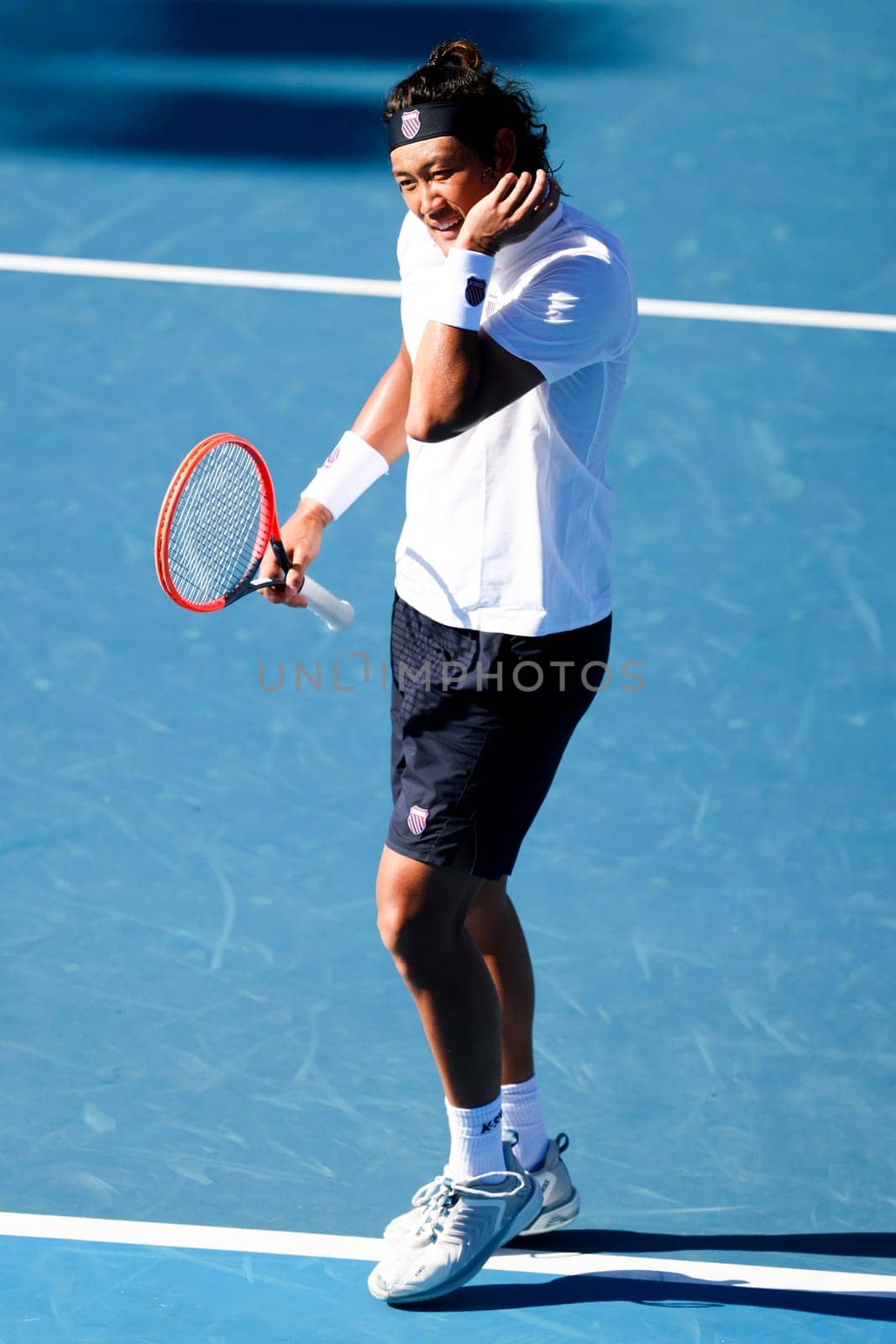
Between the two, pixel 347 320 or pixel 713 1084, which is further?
pixel 347 320

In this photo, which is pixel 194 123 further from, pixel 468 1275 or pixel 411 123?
pixel 468 1275

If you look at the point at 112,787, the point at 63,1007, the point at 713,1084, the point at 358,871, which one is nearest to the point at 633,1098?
the point at 713,1084

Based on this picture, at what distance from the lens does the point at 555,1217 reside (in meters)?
3.27

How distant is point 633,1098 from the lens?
11.6 feet

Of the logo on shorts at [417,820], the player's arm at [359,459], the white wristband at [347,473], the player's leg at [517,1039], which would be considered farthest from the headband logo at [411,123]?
the player's leg at [517,1039]

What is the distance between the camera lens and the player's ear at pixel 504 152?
281cm

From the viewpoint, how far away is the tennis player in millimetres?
2699

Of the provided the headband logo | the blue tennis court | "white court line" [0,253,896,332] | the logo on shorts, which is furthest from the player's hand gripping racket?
"white court line" [0,253,896,332]

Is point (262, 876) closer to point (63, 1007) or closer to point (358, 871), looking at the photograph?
point (358, 871)

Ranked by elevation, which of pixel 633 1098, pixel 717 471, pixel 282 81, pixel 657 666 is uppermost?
pixel 282 81

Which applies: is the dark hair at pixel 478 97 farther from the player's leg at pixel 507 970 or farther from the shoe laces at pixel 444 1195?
the shoe laces at pixel 444 1195

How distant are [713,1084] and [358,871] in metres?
1.01

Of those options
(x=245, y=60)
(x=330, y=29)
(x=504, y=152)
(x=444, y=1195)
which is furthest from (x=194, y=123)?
(x=444, y=1195)

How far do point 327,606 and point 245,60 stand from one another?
4.19m
